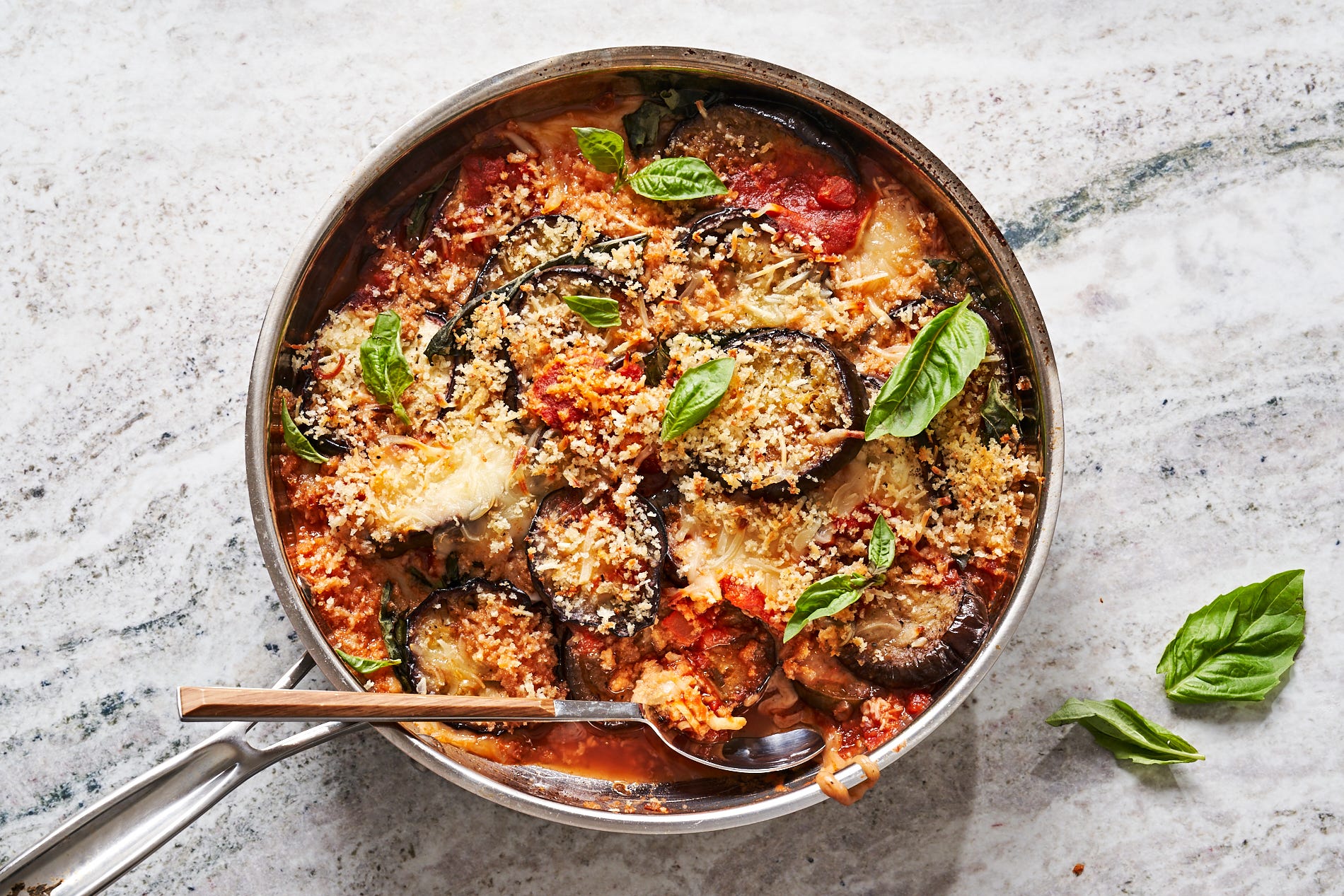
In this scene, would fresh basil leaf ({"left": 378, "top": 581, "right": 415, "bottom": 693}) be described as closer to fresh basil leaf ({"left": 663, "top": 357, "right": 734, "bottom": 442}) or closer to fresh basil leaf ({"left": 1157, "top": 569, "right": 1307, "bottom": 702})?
fresh basil leaf ({"left": 663, "top": 357, "right": 734, "bottom": 442})

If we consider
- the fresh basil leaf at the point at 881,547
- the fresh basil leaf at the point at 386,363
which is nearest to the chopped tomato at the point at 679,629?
the fresh basil leaf at the point at 881,547

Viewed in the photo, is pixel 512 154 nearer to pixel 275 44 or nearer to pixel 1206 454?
pixel 275 44

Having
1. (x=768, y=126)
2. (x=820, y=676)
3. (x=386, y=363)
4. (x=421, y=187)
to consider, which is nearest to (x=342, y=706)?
(x=386, y=363)

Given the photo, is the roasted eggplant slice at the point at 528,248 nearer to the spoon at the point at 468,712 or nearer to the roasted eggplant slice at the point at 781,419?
the roasted eggplant slice at the point at 781,419

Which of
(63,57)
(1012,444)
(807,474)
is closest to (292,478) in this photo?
(807,474)

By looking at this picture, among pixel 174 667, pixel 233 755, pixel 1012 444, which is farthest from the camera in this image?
pixel 174 667

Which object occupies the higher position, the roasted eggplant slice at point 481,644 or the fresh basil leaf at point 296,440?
the fresh basil leaf at point 296,440

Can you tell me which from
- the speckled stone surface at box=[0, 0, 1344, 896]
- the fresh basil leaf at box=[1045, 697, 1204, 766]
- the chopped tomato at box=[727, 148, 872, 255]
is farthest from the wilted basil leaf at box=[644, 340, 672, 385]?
the fresh basil leaf at box=[1045, 697, 1204, 766]
